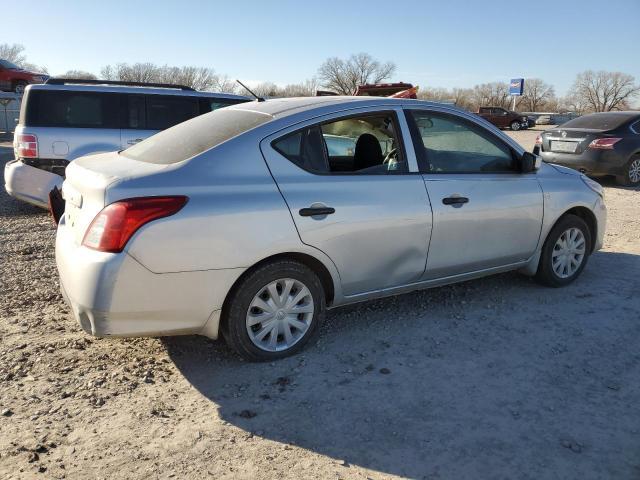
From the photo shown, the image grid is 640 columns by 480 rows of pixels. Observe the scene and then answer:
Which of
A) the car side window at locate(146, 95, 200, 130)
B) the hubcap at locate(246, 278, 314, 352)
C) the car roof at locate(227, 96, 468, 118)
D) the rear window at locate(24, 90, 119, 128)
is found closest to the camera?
the hubcap at locate(246, 278, 314, 352)

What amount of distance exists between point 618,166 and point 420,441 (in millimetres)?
10151

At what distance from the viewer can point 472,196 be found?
4.27m

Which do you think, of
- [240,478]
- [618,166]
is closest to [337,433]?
[240,478]

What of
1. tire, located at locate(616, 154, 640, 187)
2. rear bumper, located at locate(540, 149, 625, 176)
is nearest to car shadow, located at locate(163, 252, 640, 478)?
rear bumper, located at locate(540, 149, 625, 176)

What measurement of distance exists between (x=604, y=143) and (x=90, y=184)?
1051 cm

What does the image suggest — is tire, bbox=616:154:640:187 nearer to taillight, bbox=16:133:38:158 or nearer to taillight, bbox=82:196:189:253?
taillight, bbox=16:133:38:158

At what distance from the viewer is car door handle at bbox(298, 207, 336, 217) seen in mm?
3494

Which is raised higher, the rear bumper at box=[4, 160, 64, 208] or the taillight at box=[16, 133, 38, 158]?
the taillight at box=[16, 133, 38, 158]

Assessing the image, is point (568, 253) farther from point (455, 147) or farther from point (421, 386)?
point (421, 386)

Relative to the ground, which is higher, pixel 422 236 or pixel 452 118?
pixel 452 118

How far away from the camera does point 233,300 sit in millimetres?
3393

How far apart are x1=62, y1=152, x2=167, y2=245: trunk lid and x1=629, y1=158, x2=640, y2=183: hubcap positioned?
10727 millimetres

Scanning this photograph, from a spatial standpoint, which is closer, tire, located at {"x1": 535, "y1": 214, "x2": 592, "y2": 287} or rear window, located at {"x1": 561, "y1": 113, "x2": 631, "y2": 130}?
tire, located at {"x1": 535, "y1": 214, "x2": 592, "y2": 287}

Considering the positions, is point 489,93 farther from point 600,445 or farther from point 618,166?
point 600,445
